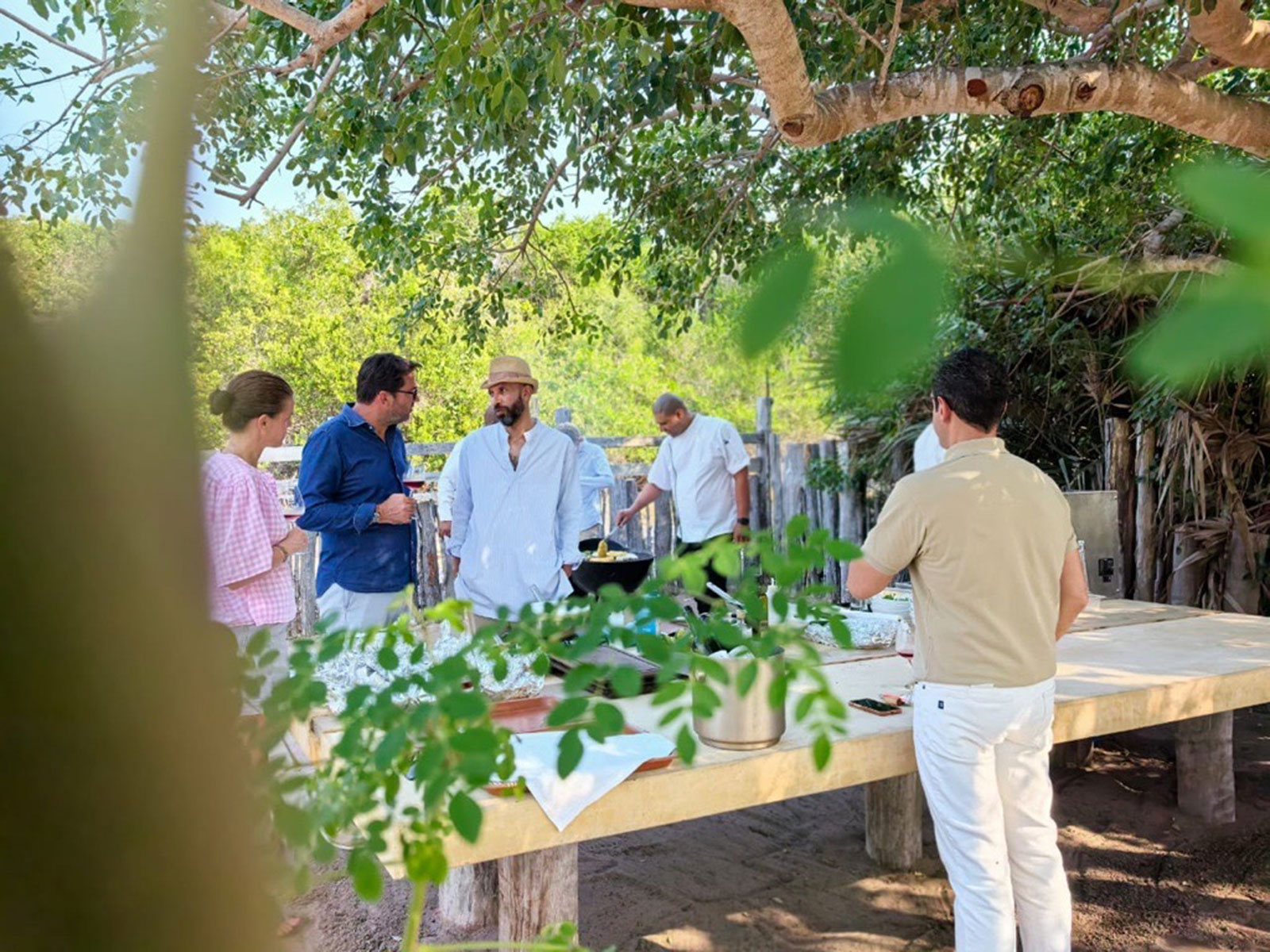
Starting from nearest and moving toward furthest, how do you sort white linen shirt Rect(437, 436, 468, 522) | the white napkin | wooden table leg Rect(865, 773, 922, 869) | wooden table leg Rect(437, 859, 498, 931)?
1. the white napkin
2. wooden table leg Rect(437, 859, 498, 931)
3. wooden table leg Rect(865, 773, 922, 869)
4. white linen shirt Rect(437, 436, 468, 522)

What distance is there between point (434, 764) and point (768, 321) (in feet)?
1.92

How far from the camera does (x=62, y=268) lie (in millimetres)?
339

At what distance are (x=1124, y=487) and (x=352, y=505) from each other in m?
4.98

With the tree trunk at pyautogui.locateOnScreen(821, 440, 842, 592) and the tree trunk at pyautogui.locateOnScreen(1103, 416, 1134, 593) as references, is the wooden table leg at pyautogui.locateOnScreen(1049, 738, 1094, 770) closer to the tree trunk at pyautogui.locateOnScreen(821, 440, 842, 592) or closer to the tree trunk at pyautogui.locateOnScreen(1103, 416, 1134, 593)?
the tree trunk at pyautogui.locateOnScreen(1103, 416, 1134, 593)

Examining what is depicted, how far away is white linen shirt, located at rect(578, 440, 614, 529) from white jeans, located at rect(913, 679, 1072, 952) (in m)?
3.98

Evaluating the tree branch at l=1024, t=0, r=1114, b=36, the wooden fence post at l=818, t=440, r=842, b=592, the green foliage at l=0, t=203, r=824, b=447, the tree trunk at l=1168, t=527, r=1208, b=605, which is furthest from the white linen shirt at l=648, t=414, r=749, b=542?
the tree branch at l=1024, t=0, r=1114, b=36

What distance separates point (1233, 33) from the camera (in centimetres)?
339

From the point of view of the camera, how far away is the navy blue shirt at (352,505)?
3.78 metres

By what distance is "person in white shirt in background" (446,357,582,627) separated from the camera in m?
3.88

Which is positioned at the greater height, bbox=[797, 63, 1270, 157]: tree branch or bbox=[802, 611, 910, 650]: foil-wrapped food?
bbox=[797, 63, 1270, 157]: tree branch

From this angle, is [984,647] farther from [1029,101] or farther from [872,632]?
[1029,101]

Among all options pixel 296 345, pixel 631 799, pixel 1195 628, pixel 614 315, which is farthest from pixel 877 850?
pixel 296 345

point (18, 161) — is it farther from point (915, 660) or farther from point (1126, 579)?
point (1126, 579)

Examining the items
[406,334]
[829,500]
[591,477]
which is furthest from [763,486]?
[406,334]
